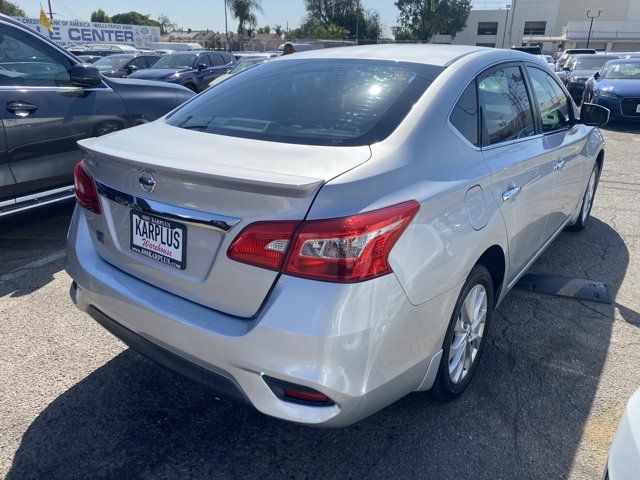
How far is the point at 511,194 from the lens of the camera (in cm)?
271

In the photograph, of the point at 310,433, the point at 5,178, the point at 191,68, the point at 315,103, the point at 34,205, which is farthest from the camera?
the point at 191,68

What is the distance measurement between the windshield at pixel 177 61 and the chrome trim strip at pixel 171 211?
47.5ft

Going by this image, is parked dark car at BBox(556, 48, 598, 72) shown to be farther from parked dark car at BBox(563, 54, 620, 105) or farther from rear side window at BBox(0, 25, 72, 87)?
rear side window at BBox(0, 25, 72, 87)

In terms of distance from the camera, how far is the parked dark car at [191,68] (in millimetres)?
13875

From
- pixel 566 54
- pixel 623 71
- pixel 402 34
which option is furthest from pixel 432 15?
pixel 623 71

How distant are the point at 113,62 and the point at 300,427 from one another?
18163 mm

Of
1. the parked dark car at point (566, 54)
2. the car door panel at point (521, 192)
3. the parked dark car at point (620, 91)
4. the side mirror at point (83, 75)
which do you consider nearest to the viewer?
A: the car door panel at point (521, 192)

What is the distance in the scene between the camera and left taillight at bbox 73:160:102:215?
7.96ft

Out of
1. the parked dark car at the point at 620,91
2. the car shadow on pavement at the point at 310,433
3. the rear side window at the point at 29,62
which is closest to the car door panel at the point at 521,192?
the car shadow on pavement at the point at 310,433

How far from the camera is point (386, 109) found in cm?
236

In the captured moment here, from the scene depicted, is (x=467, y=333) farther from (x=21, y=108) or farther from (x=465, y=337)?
(x=21, y=108)

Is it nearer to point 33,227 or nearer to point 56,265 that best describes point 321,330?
point 56,265

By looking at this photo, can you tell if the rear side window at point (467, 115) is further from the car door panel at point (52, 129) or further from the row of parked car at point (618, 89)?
the row of parked car at point (618, 89)

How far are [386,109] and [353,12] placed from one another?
247 feet
